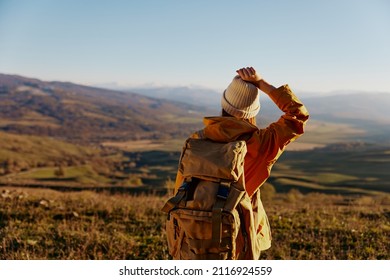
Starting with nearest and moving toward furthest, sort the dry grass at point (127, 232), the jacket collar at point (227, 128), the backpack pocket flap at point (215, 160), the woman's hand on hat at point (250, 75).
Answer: the backpack pocket flap at point (215, 160) < the jacket collar at point (227, 128) < the woman's hand on hat at point (250, 75) < the dry grass at point (127, 232)

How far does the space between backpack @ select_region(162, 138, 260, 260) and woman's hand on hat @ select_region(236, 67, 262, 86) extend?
0.63m

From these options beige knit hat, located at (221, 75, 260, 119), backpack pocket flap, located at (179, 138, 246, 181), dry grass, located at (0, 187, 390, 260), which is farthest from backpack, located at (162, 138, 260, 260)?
dry grass, located at (0, 187, 390, 260)

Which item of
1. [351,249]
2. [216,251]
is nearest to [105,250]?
[216,251]

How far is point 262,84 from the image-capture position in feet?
10.5

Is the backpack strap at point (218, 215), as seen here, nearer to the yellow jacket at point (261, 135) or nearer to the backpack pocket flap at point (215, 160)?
the backpack pocket flap at point (215, 160)

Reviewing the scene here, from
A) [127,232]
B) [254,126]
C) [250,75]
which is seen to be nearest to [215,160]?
[254,126]

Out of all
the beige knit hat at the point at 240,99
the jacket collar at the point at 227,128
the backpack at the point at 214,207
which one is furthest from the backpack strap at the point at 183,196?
the beige knit hat at the point at 240,99

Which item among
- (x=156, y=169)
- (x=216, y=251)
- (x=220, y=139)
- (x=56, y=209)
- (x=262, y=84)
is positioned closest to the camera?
(x=216, y=251)

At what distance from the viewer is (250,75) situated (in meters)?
3.11

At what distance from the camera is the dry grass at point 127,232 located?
5.41 m

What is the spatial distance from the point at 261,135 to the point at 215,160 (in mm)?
535

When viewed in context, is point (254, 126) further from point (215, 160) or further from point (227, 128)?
point (215, 160)

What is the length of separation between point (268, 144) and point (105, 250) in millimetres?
3665

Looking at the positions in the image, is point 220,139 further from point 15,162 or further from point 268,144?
point 15,162
